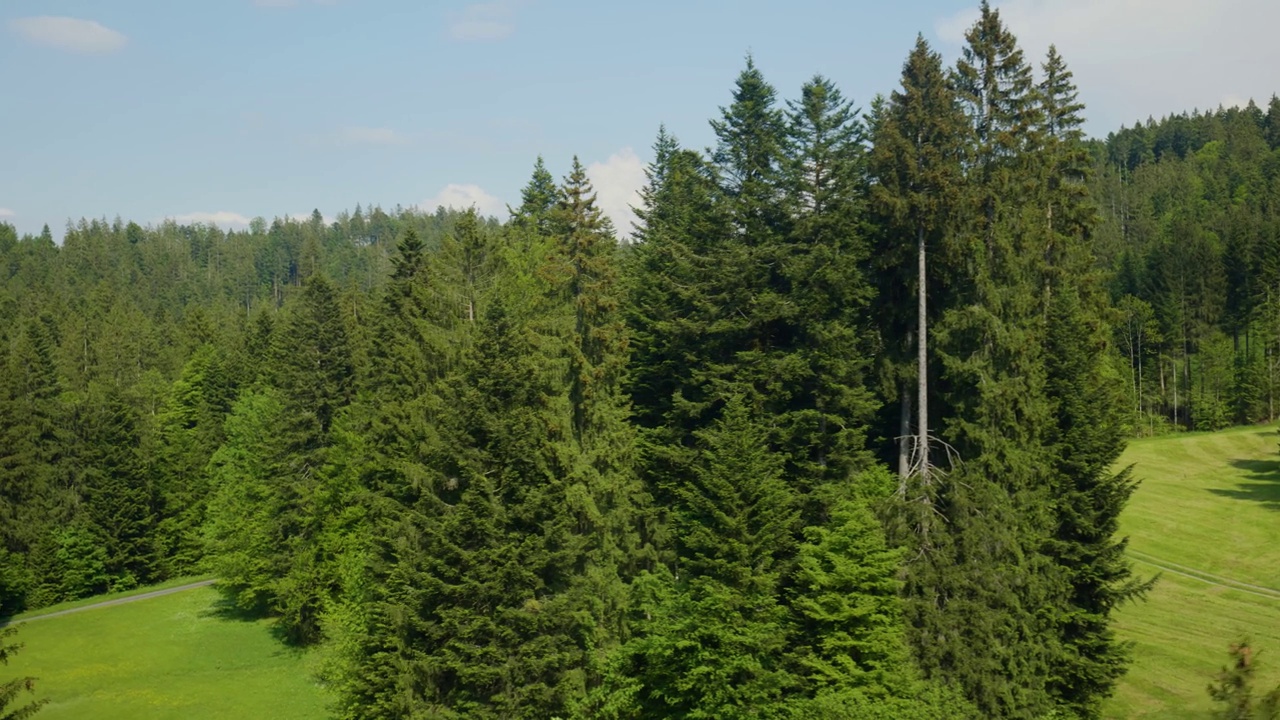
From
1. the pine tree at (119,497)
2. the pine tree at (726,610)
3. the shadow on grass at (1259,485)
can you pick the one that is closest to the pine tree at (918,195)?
the pine tree at (726,610)

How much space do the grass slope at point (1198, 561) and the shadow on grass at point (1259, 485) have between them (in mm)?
72

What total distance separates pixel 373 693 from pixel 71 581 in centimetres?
4339

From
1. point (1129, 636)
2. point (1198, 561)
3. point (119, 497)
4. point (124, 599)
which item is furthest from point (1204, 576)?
point (119, 497)

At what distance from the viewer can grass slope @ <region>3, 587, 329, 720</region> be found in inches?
1592

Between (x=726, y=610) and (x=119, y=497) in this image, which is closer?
(x=726, y=610)

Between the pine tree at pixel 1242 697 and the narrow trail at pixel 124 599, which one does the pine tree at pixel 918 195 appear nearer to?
the pine tree at pixel 1242 697

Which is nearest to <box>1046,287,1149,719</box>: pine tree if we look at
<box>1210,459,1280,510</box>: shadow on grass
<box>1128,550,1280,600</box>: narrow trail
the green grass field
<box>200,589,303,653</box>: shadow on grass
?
the green grass field

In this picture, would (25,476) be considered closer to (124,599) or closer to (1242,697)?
(124,599)

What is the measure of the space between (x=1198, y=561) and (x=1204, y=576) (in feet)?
8.00

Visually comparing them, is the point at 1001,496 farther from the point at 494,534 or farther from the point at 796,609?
the point at 494,534

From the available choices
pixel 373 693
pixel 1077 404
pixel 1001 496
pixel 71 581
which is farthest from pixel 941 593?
pixel 71 581

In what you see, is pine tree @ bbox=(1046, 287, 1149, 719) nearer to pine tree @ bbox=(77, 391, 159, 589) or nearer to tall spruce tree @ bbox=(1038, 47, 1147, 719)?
tall spruce tree @ bbox=(1038, 47, 1147, 719)

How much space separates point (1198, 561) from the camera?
5184 centimetres

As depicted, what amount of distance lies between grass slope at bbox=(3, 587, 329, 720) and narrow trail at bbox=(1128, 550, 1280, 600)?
44420mm
